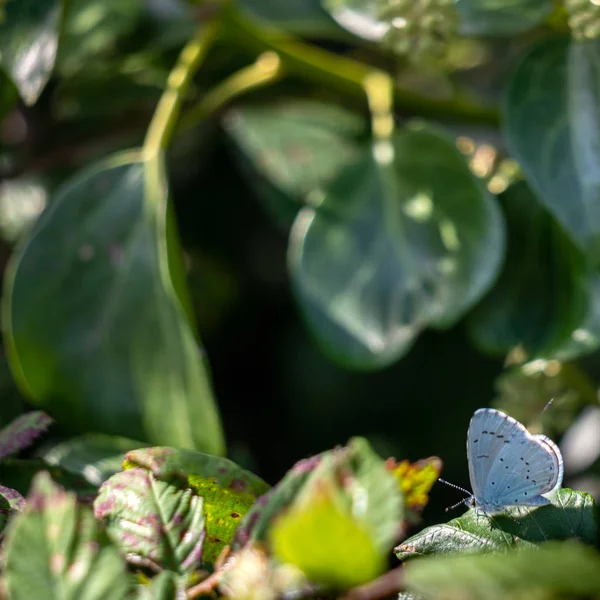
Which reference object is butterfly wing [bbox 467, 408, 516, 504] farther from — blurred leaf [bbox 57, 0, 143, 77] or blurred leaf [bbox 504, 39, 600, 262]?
blurred leaf [bbox 57, 0, 143, 77]

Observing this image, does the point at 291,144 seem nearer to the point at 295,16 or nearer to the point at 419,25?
the point at 295,16

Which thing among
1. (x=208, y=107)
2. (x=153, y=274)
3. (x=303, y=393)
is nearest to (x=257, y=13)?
(x=208, y=107)

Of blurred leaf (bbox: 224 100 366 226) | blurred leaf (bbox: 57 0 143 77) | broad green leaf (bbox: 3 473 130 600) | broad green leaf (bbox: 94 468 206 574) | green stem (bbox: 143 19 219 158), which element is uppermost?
blurred leaf (bbox: 57 0 143 77)

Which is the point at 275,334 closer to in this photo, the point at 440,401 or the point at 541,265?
the point at 440,401

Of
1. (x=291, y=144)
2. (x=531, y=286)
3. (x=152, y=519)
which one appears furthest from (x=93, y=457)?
(x=291, y=144)

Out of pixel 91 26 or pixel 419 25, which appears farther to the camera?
pixel 91 26

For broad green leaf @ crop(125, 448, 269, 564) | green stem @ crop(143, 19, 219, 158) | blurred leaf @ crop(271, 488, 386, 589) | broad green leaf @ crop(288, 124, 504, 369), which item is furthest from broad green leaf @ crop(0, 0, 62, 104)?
blurred leaf @ crop(271, 488, 386, 589)
